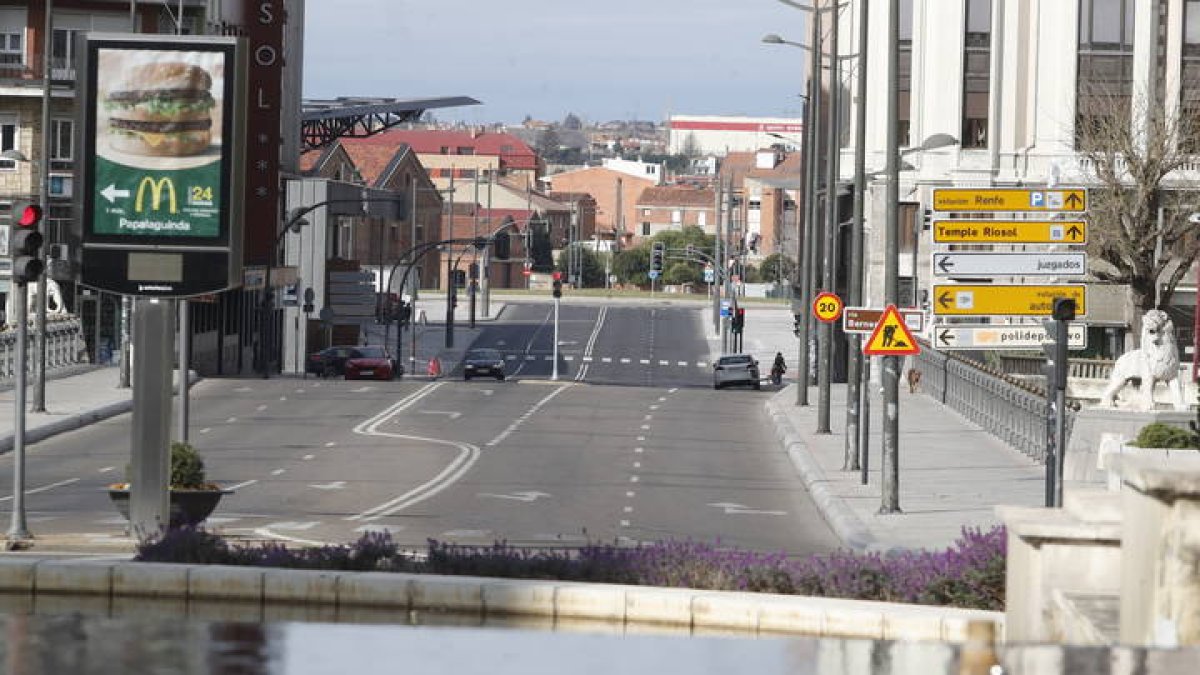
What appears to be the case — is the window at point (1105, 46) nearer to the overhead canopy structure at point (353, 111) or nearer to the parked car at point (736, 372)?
the parked car at point (736, 372)

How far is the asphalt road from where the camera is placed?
29.8 m

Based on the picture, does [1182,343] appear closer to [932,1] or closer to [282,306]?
[932,1]

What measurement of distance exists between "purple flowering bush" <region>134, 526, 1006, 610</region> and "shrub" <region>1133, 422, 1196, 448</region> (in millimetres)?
9030

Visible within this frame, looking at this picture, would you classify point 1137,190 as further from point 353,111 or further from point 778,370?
point 353,111

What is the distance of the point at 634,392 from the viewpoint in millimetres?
63938

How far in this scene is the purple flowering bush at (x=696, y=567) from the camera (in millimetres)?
18906

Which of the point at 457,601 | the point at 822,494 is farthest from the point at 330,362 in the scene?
the point at 457,601

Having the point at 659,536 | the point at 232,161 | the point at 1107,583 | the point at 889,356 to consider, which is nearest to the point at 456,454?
the point at 889,356

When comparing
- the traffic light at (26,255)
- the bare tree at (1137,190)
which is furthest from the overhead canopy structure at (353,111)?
the traffic light at (26,255)

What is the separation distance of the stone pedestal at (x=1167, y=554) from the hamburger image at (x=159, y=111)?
48.5ft

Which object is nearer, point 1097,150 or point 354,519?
point 354,519

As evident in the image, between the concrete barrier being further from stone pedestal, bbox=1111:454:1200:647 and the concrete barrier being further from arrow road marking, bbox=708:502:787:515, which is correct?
arrow road marking, bbox=708:502:787:515

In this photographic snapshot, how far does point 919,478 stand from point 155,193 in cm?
1729

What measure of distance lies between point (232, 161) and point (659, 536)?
24.9 feet
